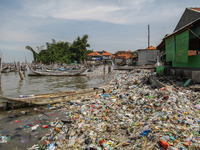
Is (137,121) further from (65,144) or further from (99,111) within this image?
(65,144)

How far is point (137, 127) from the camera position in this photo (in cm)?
387

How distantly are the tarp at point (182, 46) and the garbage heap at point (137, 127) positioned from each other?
8.78 ft

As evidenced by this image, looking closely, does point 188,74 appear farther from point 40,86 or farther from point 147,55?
point 147,55

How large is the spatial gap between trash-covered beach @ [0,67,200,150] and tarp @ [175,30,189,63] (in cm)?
240

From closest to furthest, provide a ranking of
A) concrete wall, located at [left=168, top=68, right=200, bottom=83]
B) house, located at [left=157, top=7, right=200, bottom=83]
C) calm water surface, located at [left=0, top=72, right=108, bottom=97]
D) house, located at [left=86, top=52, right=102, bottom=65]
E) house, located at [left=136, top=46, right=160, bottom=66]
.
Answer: concrete wall, located at [left=168, top=68, right=200, bottom=83]
house, located at [left=157, top=7, right=200, bottom=83]
calm water surface, located at [left=0, top=72, right=108, bottom=97]
house, located at [left=136, top=46, right=160, bottom=66]
house, located at [left=86, top=52, right=102, bottom=65]

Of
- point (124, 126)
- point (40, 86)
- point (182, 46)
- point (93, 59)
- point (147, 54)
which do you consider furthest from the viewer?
point (93, 59)

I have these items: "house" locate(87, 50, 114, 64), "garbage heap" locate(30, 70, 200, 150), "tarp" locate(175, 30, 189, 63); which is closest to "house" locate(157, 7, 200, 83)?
"tarp" locate(175, 30, 189, 63)

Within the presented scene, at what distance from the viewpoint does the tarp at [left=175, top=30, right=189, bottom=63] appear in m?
7.32

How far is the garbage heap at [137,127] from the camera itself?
3.16 meters

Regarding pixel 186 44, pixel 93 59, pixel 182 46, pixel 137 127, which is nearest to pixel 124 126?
pixel 137 127

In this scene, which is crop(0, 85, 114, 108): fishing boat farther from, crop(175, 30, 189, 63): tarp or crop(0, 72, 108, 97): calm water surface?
crop(175, 30, 189, 63): tarp

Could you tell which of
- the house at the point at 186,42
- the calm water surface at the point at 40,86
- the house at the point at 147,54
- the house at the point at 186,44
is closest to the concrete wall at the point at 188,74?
the house at the point at 186,44

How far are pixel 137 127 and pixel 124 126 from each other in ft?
1.34

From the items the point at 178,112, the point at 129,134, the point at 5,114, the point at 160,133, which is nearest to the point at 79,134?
the point at 129,134
